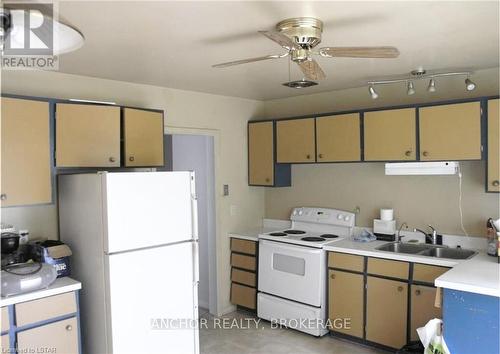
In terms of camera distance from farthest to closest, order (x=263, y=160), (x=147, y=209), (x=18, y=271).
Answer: (x=263, y=160)
(x=147, y=209)
(x=18, y=271)

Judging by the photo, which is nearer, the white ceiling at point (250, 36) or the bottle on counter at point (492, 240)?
the white ceiling at point (250, 36)

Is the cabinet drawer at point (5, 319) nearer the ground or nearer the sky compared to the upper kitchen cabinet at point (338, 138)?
nearer the ground

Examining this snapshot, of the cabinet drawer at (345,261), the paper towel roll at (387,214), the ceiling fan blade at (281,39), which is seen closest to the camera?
the ceiling fan blade at (281,39)

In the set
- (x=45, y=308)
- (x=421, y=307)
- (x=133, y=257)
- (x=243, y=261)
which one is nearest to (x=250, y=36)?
(x=133, y=257)

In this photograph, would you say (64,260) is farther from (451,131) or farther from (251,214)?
(451,131)

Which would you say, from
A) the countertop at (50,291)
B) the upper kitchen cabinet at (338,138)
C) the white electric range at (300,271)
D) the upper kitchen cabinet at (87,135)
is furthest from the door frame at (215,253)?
the countertop at (50,291)

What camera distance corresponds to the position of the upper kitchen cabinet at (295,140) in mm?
Result: 4117

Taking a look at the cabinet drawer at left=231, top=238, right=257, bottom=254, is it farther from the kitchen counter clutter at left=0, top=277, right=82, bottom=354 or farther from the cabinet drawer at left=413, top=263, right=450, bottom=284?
the kitchen counter clutter at left=0, top=277, right=82, bottom=354

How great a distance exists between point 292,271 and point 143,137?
1824mm

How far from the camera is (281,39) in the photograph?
1.93 meters

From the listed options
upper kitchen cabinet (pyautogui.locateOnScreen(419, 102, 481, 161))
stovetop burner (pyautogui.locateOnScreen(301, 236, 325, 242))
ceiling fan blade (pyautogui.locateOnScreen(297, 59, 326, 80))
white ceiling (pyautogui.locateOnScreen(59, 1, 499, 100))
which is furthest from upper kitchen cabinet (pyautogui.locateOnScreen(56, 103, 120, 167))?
upper kitchen cabinet (pyautogui.locateOnScreen(419, 102, 481, 161))

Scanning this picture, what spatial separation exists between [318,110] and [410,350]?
2.44 meters

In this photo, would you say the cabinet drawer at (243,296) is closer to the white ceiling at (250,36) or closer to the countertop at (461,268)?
the countertop at (461,268)

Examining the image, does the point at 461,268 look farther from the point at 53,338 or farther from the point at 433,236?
the point at 53,338
